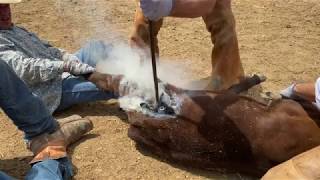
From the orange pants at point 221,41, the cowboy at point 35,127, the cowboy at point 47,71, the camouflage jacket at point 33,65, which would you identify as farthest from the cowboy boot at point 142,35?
the cowboy at point 35,127

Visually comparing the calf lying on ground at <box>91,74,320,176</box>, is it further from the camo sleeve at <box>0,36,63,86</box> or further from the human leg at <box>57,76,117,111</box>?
the camo sleeve at <box>0,36,63,86</box>

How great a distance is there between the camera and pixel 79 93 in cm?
336

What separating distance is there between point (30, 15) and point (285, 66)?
223 cm

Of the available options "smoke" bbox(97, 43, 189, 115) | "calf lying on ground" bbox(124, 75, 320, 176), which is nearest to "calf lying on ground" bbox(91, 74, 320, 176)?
"calf lying on ground" bbox(124, 75, 320, 176)

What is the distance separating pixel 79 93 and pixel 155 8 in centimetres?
93

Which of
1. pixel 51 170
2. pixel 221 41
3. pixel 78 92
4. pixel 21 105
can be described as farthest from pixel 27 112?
pixel 221 41

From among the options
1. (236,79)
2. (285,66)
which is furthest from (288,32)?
(236,79)

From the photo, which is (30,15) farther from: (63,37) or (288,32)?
(288,32)

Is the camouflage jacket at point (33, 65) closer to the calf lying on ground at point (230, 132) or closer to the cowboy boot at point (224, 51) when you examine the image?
the calf lying on ground at point (230, 132)

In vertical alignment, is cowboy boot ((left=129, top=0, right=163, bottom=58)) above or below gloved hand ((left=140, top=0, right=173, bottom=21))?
below

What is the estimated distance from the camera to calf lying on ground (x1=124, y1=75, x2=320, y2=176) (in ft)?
8.41

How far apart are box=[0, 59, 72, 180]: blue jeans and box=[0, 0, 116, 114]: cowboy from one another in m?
0.45

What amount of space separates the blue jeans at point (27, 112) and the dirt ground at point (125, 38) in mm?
155

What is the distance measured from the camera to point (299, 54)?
4203 millimetres
